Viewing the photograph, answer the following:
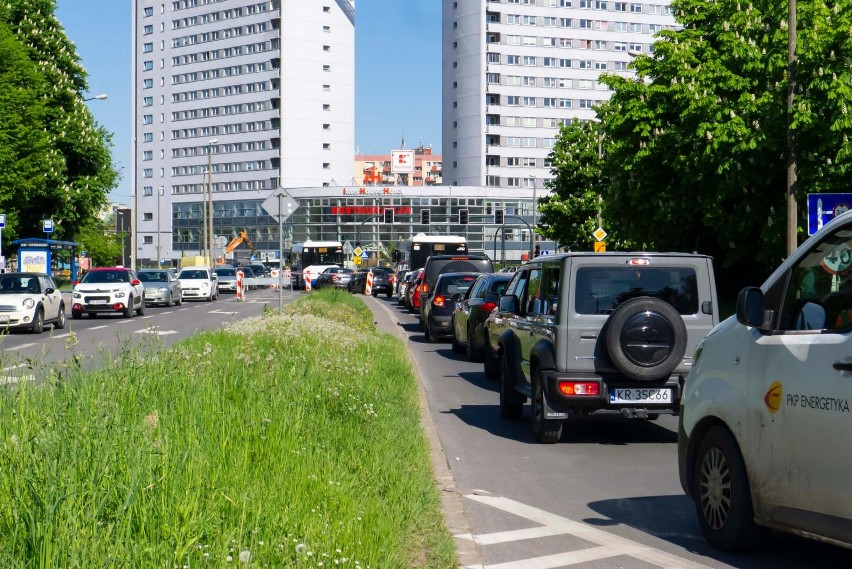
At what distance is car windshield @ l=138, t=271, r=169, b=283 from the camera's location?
164 ft

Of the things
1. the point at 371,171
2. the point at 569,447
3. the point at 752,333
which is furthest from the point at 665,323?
the point at 371,171

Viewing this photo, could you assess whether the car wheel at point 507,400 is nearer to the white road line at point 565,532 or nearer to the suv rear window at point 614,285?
the suv rear window at point 614,285

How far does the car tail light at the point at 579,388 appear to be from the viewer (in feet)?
36.7

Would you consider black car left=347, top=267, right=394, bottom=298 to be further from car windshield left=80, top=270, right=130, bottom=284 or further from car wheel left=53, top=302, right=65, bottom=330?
car wheel left=53, top=302, right=65, bottom=330

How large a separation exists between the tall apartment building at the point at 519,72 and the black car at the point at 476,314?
105 meters

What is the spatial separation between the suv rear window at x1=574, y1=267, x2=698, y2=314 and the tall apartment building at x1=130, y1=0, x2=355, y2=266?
117m

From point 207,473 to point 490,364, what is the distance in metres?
12.8

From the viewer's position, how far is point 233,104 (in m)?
132

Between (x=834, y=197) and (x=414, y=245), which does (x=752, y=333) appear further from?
(x=414, y=245)

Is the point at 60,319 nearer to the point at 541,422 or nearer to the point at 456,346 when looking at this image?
the point at 456,346

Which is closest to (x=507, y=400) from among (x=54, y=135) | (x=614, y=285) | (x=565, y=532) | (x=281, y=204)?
(x=614, y=285)

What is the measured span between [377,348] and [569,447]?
7.40m

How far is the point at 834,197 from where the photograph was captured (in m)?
19.2

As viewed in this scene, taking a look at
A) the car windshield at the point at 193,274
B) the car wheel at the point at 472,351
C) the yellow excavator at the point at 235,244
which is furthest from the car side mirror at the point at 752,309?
the yellow excavator at the point at 235,244
